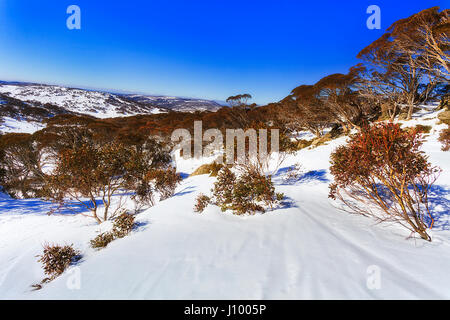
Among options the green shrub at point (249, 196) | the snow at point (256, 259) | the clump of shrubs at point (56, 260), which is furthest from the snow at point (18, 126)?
the green shrub at point (249, 196)

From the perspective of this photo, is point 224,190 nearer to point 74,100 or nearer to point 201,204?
point 201,204

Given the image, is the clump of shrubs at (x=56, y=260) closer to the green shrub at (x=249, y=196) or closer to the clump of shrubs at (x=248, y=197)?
the clump of shrubs at (x=248, y=197)

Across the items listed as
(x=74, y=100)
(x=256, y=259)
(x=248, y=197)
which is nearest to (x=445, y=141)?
(x=248, y=197)

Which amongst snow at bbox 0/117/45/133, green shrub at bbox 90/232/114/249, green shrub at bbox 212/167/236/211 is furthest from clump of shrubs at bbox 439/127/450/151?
snow at bbox 0/117/45/133

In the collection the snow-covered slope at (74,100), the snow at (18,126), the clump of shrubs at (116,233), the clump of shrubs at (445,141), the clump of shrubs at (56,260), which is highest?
the snow-covered slope at (74,100)

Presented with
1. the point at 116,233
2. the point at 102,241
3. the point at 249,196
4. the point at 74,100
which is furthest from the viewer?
the point at 74,100

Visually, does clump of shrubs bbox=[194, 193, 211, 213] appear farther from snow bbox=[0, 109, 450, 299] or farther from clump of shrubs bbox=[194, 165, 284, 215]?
snow bbox=[0, 109, 450, 299]
